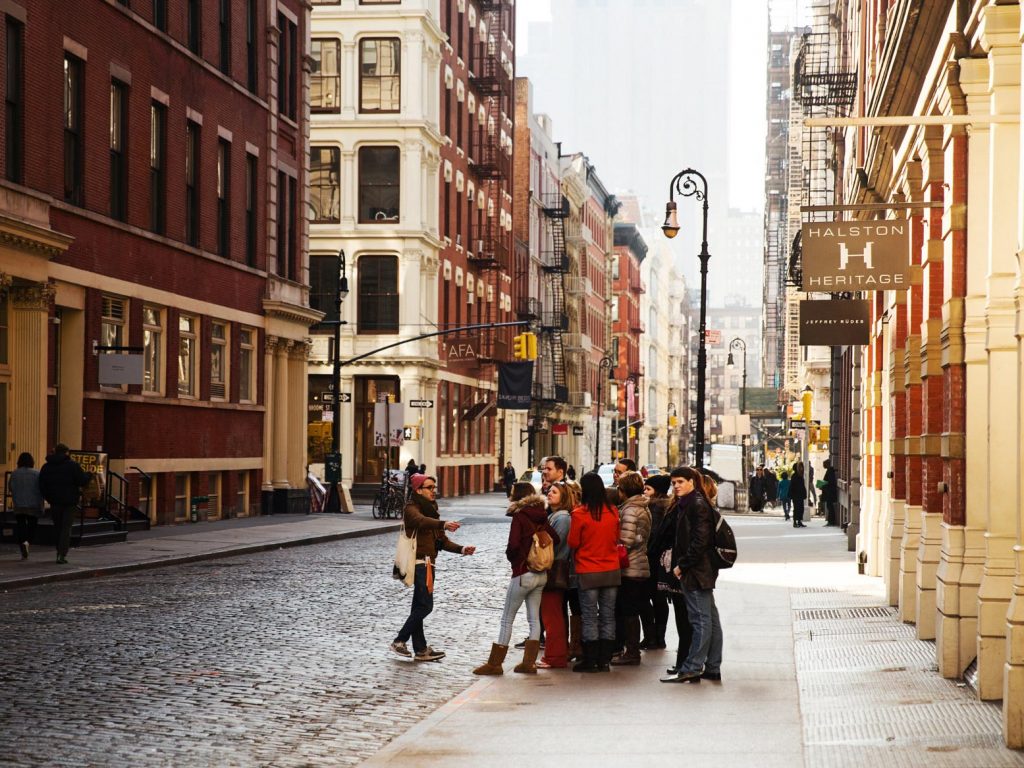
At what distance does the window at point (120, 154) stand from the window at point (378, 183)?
1040 inches

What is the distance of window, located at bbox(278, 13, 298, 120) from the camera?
43.5 meters

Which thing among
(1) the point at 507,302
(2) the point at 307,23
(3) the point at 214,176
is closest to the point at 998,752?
(3) the point at 214,176

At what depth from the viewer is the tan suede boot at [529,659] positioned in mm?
13836

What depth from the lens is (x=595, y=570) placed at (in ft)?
46.1

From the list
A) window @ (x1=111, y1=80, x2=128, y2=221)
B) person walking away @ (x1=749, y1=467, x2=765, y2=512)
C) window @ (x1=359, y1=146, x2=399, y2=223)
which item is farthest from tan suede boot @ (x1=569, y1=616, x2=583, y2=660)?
window @ (x1=359, y1=146, x2=399, y2=223)

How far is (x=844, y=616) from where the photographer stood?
18.9m

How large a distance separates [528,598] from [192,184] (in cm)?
2529

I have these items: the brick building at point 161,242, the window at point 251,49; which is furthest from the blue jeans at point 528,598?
the window at point 251,49

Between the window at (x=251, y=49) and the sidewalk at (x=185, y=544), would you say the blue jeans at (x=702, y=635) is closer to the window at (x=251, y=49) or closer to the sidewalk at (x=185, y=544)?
the sidewalk at (x=185, y=544)

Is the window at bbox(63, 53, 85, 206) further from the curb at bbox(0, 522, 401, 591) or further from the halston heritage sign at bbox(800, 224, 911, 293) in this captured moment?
the halston heritage sign at bbox(800, 224, 911, 293)

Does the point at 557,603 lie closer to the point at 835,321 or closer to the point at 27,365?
the point at 835,321

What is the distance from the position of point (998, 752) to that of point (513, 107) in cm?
7153

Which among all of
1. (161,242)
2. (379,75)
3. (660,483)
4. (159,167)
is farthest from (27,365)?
(379,75)

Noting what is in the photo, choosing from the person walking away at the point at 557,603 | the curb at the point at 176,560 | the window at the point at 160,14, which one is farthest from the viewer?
the window at the point at 160,14
